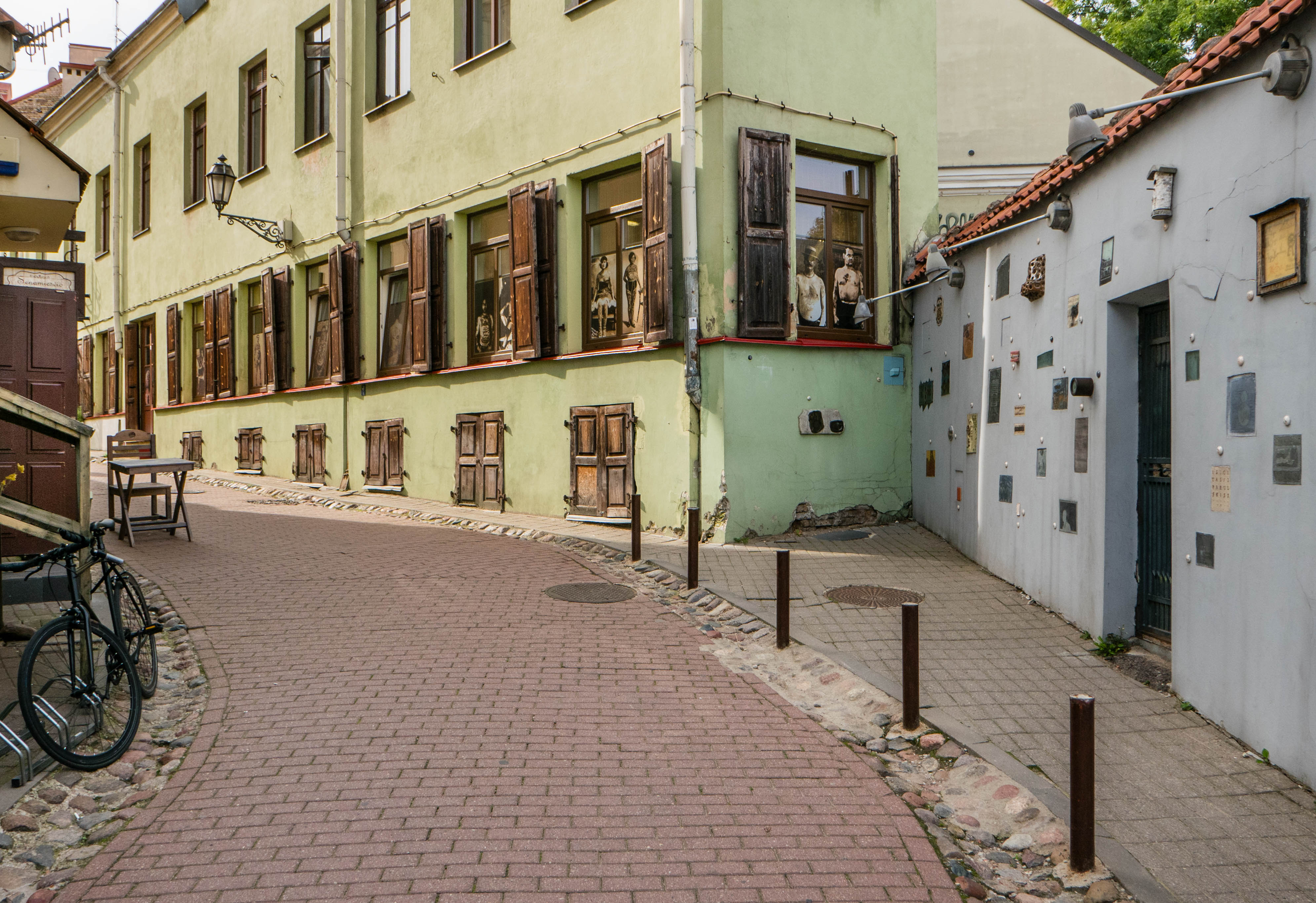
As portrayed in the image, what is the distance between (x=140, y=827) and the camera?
418cm

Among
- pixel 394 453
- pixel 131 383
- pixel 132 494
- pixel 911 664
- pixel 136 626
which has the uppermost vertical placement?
pixel 131 383

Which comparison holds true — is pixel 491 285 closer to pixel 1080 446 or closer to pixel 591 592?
pixel 591 592

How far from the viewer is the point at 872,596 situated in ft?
27.7

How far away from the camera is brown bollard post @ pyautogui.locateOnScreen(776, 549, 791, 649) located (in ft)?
22.4

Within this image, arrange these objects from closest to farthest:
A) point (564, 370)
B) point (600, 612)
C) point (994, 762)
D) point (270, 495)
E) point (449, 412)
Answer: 1. point (994, 762)
2. point (600, 612)
3. point (564, 370)
4. point (449, 412)
5. point (270, 495)

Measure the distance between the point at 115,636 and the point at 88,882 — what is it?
78.5 inches

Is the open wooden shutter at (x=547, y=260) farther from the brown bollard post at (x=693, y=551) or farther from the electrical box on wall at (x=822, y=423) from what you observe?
the brown bollard post at (x=693, y=551)

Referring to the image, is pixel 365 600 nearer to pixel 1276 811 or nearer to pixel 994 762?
pixel 994 762

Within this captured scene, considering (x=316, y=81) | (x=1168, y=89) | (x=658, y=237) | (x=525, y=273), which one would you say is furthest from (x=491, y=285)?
(x=1168, y=89)

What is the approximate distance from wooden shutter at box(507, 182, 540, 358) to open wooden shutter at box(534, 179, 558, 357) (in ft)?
0.15

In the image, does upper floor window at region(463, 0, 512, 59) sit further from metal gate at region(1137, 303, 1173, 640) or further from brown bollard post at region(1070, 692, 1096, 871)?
brown bollard post at region(1070, 692, 1096, 871)

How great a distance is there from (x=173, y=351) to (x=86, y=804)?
19.5m

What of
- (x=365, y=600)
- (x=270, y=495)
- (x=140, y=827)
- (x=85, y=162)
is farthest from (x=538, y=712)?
(x=85, y=162)

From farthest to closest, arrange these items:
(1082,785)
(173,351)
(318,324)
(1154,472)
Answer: (173,351)
(318,324)
(1154,472)
(1082,785)
